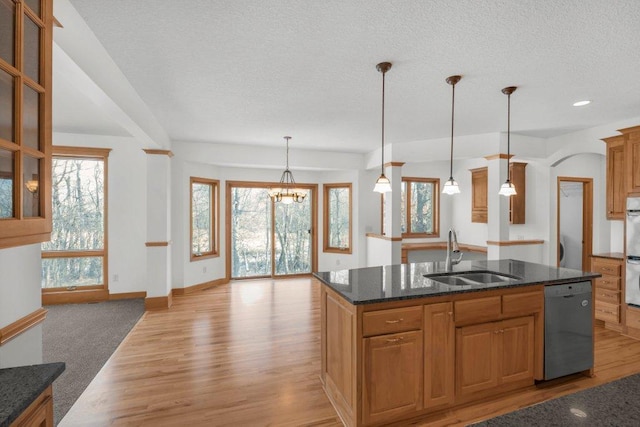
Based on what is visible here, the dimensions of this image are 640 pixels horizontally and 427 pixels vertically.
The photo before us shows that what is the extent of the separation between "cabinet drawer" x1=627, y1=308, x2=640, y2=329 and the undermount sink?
7.22 feet

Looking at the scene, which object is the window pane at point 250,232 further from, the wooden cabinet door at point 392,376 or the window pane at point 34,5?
the window pane at point 34,5

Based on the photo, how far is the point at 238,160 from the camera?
5.74 meters

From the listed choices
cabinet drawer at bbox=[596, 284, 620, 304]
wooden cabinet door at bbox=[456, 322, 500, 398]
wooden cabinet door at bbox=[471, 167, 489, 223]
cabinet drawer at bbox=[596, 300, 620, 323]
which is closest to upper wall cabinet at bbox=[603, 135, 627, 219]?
cabinet drawer at bbox=[596, 284, 620, 304]

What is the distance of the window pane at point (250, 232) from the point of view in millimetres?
6641

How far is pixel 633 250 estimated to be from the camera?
11.8 feet

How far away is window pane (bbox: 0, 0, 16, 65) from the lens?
109 cm

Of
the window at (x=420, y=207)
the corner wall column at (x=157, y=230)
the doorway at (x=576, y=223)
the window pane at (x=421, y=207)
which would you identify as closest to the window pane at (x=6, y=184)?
the corner wall column at (x=157, y=230)

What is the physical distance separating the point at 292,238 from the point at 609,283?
521 cm

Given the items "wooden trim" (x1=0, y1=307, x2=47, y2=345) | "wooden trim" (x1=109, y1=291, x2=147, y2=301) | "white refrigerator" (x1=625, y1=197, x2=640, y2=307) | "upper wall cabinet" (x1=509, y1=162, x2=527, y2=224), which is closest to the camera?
"wooden trim" (x1=0, y1=307, x2=47, y2=345)

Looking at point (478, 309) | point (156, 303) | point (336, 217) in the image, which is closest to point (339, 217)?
point (336, 217)

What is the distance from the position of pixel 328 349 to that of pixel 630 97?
13.1 ft

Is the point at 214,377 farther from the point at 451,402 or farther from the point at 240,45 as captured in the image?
the point at 240,45

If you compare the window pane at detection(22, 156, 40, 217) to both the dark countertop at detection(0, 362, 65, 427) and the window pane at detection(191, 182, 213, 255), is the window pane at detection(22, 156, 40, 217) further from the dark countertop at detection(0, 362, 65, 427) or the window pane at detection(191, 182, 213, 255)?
the window pane at detection(191, 182, 213, 255)

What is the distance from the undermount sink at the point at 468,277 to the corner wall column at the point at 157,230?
150 inches
